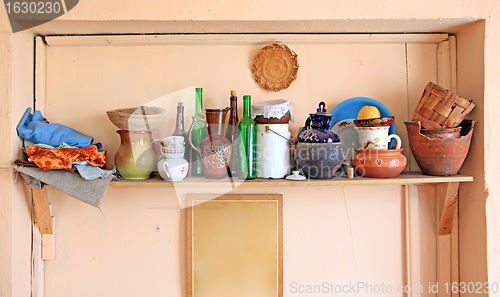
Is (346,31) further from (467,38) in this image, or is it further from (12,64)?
(12,64)

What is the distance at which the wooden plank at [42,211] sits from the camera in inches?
45.3

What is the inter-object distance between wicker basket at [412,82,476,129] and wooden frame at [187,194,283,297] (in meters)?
0.60

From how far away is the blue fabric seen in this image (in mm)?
1106

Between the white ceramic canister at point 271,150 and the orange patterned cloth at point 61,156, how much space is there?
537 millimetres

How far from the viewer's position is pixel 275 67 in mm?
1233

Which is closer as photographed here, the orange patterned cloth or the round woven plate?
the orange patterned cloth

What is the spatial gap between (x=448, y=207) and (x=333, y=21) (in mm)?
807

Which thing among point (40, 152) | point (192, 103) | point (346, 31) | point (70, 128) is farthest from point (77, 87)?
point (346, 31)

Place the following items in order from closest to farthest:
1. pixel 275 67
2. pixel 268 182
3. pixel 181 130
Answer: pixel 268 182 → pixel 181 130 → pixel 275 67

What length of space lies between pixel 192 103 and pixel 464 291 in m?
1.25

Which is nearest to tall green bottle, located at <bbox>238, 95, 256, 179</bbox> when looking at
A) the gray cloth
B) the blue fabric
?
the gray cloth

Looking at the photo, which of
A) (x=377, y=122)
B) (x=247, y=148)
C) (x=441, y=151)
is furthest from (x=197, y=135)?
(x=441, y=151)

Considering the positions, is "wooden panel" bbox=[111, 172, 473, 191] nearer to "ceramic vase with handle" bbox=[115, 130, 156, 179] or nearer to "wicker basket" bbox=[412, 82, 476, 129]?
"ceramic vase with handle" bbox=[115, 130, 156, 179]

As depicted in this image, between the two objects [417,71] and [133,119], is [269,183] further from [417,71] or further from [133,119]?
[417,71]
